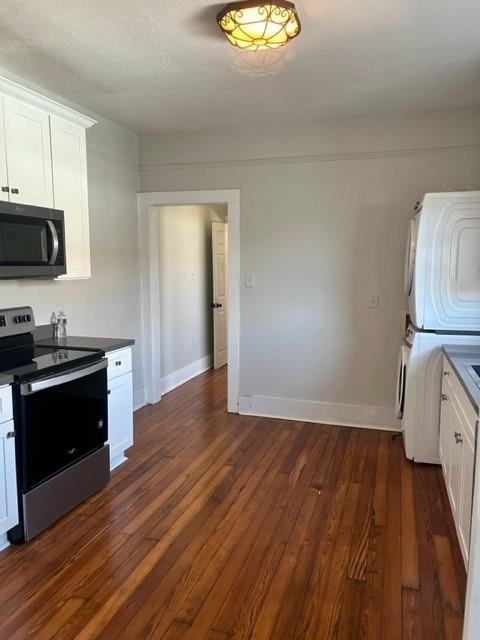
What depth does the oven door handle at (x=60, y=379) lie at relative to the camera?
2.33 meters

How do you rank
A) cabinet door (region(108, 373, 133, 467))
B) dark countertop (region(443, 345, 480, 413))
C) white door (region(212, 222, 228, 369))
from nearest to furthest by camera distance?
dark countertop (region(443, 345, 480, 413)) → cabinet door (region(108, 373, 133, 467)) → white door (region(212, 222, 228, 369))

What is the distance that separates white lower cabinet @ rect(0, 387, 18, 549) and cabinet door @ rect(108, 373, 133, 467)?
814 mm

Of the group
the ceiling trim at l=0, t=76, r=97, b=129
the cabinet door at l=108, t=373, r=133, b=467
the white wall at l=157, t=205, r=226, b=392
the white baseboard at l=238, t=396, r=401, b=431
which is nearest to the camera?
the ceiling trim at l=0, t=76, r=97, b=129

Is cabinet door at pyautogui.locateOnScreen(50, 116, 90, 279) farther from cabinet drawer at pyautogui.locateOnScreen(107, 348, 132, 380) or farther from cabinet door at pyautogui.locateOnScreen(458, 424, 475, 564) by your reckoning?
cabinet door at pyautogui.locateOnScreen(458, 424, 475, 564)

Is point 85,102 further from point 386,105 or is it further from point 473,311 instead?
point 473,311

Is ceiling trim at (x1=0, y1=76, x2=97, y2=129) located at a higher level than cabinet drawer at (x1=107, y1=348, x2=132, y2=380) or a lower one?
higher

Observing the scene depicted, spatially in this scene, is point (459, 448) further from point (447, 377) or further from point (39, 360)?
point (39, 360)

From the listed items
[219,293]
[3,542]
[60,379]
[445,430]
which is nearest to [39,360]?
[60,379]

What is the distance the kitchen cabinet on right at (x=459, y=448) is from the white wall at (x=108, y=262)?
2.71 m

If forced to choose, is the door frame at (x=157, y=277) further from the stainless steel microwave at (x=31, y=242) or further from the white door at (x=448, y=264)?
the white door at (x=448, y=264)

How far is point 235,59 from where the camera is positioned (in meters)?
2.74

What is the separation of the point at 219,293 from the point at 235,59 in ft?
12.5

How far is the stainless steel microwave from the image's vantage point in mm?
2574

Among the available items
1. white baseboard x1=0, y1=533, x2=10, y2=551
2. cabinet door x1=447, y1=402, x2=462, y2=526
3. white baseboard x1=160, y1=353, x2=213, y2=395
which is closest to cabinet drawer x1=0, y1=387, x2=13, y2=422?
white baseboard x1=0, y1=533, x2=10, y2=551
